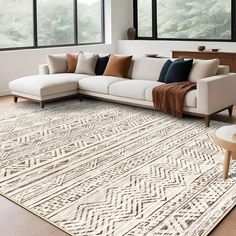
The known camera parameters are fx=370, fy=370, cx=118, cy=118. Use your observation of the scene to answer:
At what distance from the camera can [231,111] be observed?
5.01 m

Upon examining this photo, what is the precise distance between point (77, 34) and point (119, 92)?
291 cm

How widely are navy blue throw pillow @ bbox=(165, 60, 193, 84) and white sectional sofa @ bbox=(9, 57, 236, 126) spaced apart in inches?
9.8

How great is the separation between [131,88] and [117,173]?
2.23 meters

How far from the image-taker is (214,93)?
452cm

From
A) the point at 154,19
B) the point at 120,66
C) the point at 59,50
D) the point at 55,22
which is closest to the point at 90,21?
the point at 55,22

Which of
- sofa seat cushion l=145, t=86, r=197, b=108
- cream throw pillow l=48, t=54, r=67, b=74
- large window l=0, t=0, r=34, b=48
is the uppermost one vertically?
large window l=0, t=0, r=34, b=48

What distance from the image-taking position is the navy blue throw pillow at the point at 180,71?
5078 millimetres

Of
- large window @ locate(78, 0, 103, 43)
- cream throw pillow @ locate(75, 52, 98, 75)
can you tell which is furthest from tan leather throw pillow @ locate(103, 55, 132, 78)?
large window @ locate(78, 0, 103, 43)

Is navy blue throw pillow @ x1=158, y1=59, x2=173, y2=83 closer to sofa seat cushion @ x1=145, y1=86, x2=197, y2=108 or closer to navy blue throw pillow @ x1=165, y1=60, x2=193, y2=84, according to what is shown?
navy blue throw pillow @ x1=165, y1=60, x2=193, y2=84

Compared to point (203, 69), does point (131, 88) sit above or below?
below

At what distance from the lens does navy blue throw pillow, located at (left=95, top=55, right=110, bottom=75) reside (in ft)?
20.1

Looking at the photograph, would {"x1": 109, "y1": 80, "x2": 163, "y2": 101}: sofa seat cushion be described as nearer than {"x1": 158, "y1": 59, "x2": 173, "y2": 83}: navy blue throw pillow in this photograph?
Yes

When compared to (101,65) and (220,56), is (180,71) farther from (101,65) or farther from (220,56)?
(220,56)

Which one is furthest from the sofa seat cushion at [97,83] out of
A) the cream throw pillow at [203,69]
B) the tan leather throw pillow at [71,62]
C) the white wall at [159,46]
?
the white wall at [159,46]
